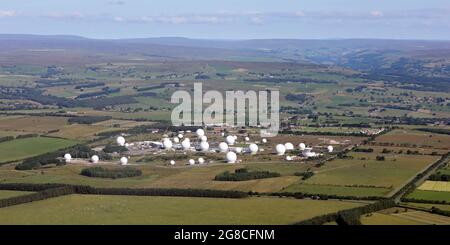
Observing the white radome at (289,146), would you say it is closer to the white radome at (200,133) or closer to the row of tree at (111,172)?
the white radome at (200,133)

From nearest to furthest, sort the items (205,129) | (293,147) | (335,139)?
(293,147) < (335,139) < (205,129)

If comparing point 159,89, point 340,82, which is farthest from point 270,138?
point 340,82

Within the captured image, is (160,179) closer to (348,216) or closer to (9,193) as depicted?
(9,193)

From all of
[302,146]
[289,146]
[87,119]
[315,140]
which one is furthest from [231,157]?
[87,119]

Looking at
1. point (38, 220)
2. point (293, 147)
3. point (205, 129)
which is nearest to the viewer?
point (38, 220)

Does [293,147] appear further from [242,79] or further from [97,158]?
[242,79]
